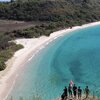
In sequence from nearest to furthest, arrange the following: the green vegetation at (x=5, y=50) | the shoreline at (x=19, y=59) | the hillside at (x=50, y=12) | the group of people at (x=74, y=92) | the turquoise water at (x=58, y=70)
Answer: the group of people at (x=74, y=92), the turquoise water at (x=58, y=70), the shoreline at (x=19, y=59), the green vegetation at (x=5, y=50), the hillside at (x=50, y=12)

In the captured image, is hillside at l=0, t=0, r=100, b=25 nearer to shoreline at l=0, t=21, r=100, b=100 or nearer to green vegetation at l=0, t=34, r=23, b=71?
shoreline at l=0, t=21, r=100, b=100

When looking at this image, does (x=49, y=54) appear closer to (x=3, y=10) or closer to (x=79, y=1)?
(x=3, y=10)

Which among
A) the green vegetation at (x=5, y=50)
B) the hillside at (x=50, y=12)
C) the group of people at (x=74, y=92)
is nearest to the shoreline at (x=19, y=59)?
the green vegetation at (x=5, y=50)

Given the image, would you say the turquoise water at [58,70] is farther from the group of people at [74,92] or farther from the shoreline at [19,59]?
the group of people at [74,92]

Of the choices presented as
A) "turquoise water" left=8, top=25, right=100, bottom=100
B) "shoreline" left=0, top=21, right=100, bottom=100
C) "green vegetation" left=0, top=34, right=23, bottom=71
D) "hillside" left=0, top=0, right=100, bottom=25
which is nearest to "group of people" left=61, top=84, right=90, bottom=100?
"turquoise water" left=8, top=25, right=100, bottom=100

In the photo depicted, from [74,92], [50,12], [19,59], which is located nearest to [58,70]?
[19,59]

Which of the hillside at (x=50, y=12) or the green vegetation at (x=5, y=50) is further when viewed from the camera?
the hillside at (x=50, y=12)

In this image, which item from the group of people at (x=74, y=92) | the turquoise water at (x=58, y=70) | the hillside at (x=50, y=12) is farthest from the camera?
the hillside at (x=50, y=12)

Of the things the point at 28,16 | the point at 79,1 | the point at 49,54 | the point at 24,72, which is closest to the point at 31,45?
the point at 49,54

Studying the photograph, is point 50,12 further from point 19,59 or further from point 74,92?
point 74,92
